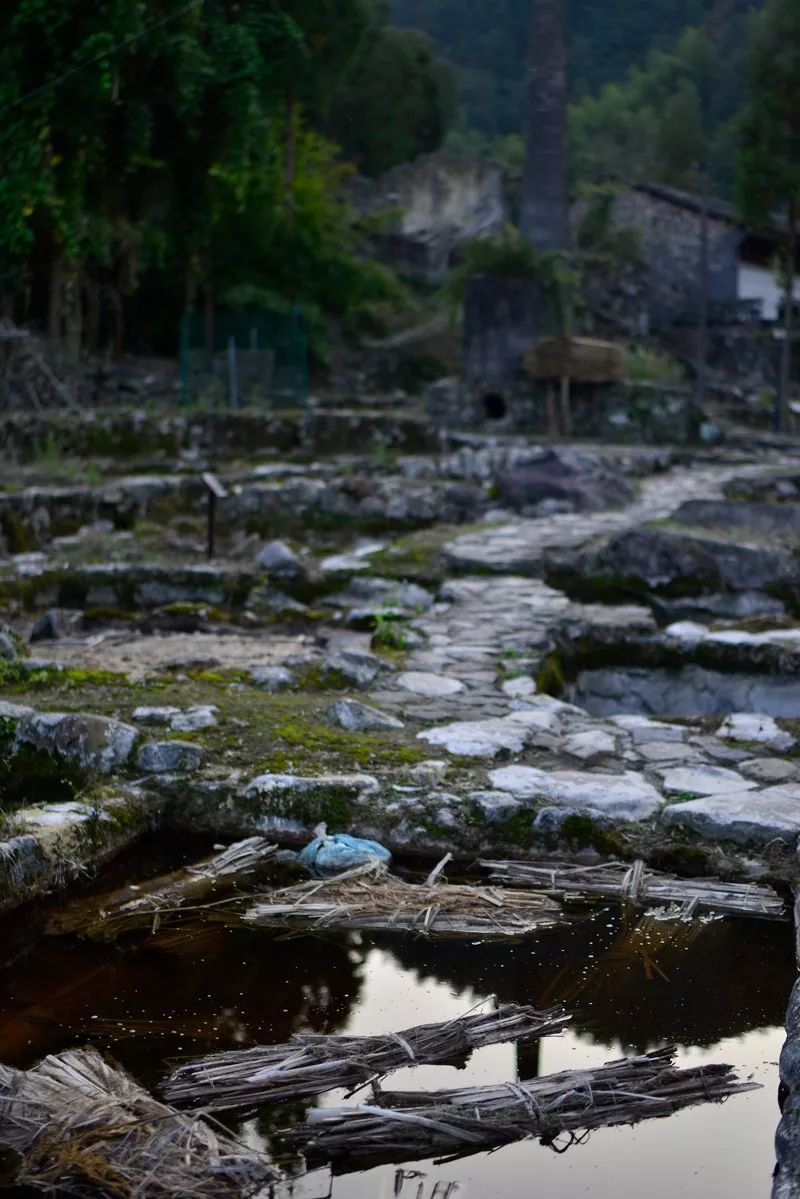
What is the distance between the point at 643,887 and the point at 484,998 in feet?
2.56

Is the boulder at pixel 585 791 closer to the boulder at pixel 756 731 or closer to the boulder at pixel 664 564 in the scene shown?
the boulder at pixel 756 731

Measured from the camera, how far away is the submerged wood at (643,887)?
3.67m

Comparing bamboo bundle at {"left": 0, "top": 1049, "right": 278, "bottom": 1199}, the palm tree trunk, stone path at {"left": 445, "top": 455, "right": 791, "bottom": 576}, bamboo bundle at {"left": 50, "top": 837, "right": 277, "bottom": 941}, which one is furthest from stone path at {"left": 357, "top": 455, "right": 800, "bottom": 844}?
the palm tree trunk

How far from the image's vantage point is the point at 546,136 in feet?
88.3

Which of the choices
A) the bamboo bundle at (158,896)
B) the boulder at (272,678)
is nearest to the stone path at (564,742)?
the boulder at (272,678)

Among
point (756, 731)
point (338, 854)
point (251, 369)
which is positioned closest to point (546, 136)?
point (251, 369)

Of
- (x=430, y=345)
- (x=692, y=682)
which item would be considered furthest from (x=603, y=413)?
(x=692, y=682)

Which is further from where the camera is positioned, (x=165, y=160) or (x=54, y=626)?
(x=165, y=160)

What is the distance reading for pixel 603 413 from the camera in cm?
1945

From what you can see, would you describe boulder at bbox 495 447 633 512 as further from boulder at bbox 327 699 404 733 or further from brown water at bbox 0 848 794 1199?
brown water at bbox 0 848 794 1199

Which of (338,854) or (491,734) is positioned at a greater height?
(491,734)

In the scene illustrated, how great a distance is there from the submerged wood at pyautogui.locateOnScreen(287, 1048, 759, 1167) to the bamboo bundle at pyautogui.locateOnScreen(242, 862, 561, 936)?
0.84 meters

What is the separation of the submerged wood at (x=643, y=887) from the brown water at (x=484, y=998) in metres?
0.07

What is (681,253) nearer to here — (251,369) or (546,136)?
(546,136)
